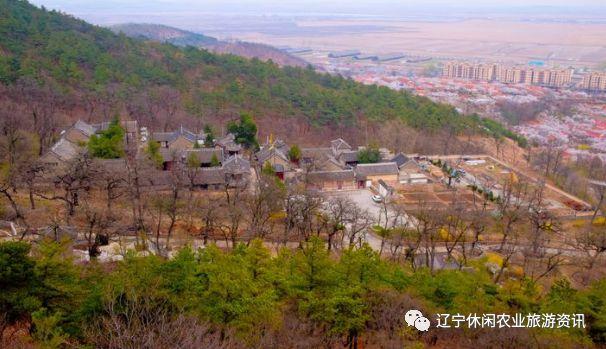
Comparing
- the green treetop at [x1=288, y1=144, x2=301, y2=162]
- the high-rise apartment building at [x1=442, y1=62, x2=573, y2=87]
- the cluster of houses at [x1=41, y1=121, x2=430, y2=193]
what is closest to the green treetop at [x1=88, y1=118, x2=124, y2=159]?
A: the cluster of houses at [x1=41, y1=121, x2=430, y2=193]

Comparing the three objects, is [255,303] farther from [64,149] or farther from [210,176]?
[64,149]

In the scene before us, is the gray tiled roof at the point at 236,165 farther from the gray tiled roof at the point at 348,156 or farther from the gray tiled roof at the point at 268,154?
the gray tiled roof at the point at 348,156

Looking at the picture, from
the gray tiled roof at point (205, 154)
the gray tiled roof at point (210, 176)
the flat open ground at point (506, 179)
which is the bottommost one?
the flat open ground at point (506, 179)

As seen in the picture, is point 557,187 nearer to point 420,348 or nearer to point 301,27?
point 420,348

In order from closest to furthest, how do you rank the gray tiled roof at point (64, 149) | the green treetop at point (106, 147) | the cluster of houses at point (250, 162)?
the green treetop at point (106, 147) < the gray tiled roof at point (64, 149) < the cluster of houses at point (250, 162)

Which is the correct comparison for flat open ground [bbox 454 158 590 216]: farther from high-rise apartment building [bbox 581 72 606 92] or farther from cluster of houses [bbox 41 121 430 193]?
high-rise apartment building [bbox 581 72 606 92]

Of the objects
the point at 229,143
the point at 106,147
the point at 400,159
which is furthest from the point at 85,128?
the point at 400,159

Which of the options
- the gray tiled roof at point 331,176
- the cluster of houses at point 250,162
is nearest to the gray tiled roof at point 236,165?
the cluster of houses at point 250,162

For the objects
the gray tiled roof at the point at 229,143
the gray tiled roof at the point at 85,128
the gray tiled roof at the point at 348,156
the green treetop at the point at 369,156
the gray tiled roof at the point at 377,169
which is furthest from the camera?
the gray tiled roof at the point at 348,156
